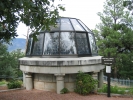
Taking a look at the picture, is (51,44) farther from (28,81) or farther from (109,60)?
(109,60)

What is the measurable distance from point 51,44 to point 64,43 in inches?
30.5

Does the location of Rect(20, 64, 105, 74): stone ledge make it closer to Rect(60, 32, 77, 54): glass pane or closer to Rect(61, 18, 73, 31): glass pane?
Rect(60, 32, 77, 54): glass pane

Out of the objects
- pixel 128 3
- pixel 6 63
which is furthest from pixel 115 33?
pixel 6 63

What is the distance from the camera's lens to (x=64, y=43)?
445 inches

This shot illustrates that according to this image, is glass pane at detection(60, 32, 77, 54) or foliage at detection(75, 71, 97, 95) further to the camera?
glass pane at detection(60, 32, 77, 54)

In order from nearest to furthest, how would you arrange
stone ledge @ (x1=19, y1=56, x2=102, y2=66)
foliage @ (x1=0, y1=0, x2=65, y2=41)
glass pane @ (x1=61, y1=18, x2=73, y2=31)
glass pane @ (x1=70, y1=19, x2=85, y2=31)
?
foliage @ (x1=0, y1=0, x2=65, y2=41) → stone ledge @ (x1=19, y1=56, x2=102, y2=66) → glass pane @ (x1=61, y1=18, x2=73, y2=31) → glass pane @ (x1=70, y1=19, x2=85, y2=31)

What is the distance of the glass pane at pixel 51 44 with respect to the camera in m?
11.2

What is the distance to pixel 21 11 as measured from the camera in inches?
219

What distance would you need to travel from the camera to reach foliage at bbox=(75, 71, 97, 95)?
32.5 ft

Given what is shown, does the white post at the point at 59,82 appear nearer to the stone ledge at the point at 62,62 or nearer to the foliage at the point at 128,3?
the stone ledge at the point at 62,62

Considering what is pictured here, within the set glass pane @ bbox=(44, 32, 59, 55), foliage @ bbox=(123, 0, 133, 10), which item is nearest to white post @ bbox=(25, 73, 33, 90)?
glass pane @ bbox=(44, 32, 59, 55)

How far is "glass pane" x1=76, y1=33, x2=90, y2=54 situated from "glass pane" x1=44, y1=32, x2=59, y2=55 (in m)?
1.30

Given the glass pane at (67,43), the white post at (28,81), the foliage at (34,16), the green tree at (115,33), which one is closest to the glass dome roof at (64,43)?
the glass pane at (67,43)

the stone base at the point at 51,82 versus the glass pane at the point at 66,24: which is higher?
the glass pane at the point at 66,24
